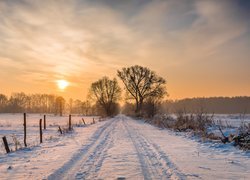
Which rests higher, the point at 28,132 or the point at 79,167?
the point at 79,167

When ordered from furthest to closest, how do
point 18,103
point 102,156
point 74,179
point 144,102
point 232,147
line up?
point 18,103 < point 144,102 < point 232,147 < point 102,156 < point 74,179

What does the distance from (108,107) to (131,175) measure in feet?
243

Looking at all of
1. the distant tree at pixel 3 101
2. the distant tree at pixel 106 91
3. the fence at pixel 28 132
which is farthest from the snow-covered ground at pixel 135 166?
the distant tree at pixel 3 101

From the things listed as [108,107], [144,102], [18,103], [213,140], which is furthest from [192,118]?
[18,103]

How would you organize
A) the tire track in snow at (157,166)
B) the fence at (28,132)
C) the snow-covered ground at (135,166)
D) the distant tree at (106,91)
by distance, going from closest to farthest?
1. the tire track in snow at (157,166)
2. the snow-covered ground at (135,166)
3. the fence at (28,132)
4. the distant tree at (106,91)

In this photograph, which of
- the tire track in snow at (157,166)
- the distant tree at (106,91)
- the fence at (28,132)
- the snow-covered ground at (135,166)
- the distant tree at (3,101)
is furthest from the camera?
the distant tree at (3,101)

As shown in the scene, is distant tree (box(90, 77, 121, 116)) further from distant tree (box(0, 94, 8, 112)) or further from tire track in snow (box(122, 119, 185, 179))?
distant tree (box(0, 94, 8, 112))

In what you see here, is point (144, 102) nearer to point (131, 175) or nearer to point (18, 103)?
point (131, 175)

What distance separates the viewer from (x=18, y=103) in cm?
19362

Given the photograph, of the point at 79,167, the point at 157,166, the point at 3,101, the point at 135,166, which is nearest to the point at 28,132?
the point at 79,167

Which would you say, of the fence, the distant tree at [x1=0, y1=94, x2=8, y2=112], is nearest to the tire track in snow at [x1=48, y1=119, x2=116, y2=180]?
the fence

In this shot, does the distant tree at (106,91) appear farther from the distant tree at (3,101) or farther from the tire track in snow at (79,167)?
the distant tree at (3,101)

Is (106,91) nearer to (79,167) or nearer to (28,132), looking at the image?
(28,132)

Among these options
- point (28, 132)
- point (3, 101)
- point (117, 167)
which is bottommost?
point (28, 132)
